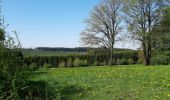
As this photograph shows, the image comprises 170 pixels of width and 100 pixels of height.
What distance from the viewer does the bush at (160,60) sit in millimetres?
65500

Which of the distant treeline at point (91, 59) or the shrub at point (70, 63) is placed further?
the distant treeline at point (91, 59)

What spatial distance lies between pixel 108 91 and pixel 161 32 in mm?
50042

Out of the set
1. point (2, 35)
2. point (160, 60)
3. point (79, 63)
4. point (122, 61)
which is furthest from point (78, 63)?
point (2, 35)

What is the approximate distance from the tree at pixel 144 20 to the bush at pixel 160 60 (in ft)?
4.73

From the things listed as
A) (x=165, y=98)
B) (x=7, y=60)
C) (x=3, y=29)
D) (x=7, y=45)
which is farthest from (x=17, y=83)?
(x=165, y=98)

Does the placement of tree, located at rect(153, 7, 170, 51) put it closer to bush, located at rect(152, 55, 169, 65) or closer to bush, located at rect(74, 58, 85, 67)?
bush, located at rect(152, 55, 169, 65)

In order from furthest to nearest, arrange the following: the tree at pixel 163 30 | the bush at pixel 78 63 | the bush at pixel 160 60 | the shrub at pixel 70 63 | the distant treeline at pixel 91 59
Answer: the distant treeline at pixel 91 59 → the shrub at pixel 70 63 → the bush at pixel 78 63 → the bush at pixel 160 60 → the tree at pixel 163 30

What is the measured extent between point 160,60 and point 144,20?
7011 mm

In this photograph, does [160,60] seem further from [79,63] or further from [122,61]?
[79,63]

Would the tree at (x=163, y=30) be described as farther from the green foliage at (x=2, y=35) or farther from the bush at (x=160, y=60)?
the green foliage at (x=2, y=35)

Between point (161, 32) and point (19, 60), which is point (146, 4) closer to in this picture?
point (161, 32)

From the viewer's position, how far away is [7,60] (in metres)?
11.2

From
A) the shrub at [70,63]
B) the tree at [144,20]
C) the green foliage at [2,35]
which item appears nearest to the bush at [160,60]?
the tree at [144,20]

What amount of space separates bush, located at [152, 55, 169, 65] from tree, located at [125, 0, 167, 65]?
1.44 m
